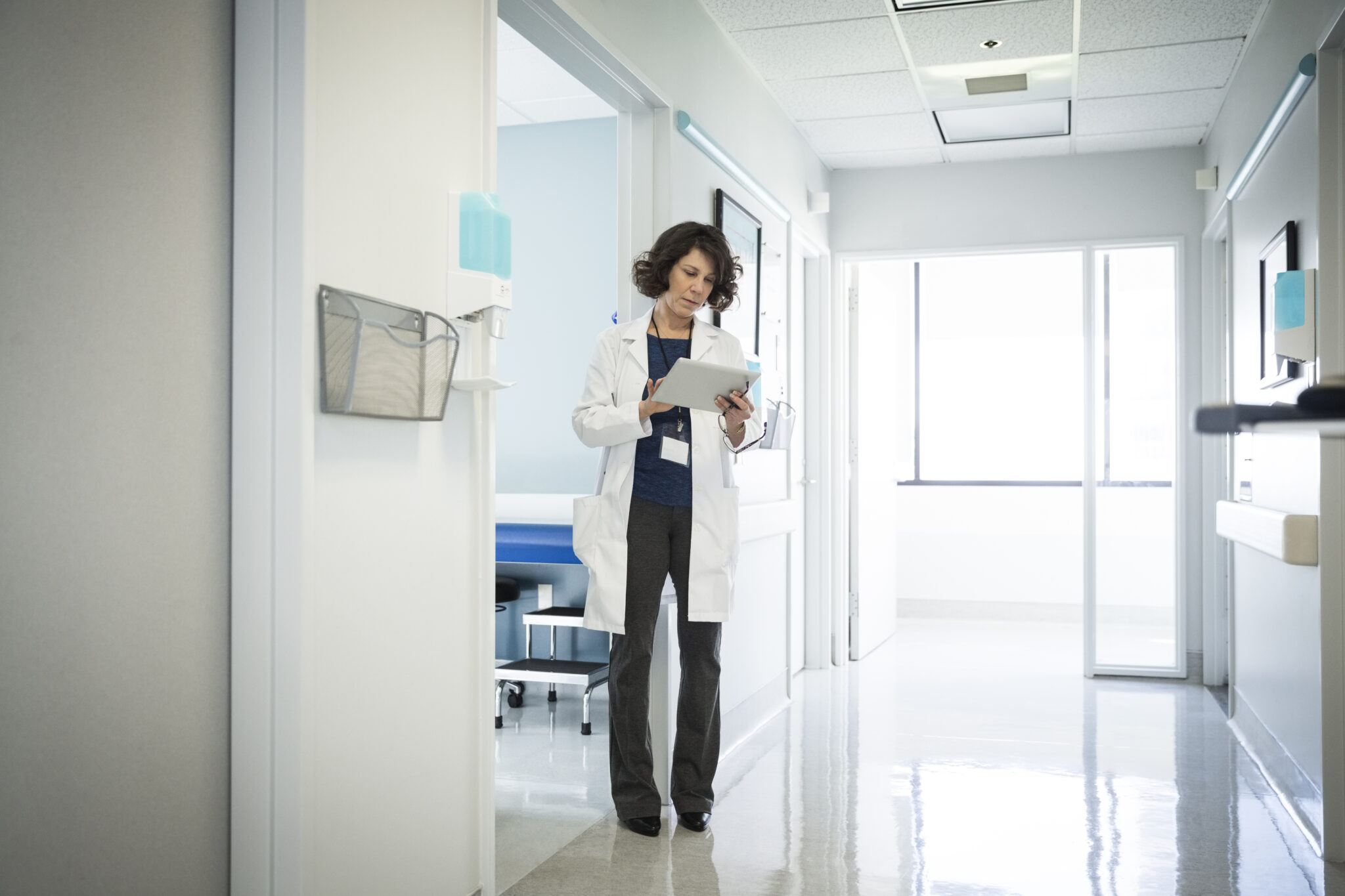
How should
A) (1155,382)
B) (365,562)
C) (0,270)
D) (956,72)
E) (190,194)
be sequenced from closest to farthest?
(0,270) → (190,194) → (365,562) → (956,72) → (1155,382)

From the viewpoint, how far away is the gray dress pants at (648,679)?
3012mm

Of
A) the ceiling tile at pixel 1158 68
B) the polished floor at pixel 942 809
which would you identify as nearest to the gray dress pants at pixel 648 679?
the polished floor at pixel 942 809

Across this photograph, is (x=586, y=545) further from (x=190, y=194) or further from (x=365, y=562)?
(x=190, y=194)

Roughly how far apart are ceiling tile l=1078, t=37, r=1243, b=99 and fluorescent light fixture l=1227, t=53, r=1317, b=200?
433mm

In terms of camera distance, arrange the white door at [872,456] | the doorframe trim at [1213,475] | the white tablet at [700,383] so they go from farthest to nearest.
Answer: the white door at [872,456] < the doorframe trim at [1213,475] < the white tablet at [700,383]

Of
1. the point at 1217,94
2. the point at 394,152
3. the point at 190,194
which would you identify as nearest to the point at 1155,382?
the point at 1217,94

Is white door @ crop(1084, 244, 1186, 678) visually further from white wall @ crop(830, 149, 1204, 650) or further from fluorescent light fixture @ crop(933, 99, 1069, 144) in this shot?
fluorescent light fixture @ crop(933, 99, 1069, 144)

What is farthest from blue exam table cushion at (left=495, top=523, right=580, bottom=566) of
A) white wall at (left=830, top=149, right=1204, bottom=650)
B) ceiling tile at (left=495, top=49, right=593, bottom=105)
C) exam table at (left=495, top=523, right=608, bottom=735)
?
white wall at (left=830, top=149, right=1204, bottom=650)

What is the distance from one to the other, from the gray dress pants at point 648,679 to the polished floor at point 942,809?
0.13 m

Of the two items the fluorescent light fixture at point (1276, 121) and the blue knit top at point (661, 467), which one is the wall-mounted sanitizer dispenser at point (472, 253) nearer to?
the blue knit top at point (661, 467)

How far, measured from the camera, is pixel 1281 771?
3.56 metres

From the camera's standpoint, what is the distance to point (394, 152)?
212 centimetres

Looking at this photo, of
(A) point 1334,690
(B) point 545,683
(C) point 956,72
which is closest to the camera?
(A) point 1334,690

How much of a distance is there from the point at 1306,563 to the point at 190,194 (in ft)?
9.58
